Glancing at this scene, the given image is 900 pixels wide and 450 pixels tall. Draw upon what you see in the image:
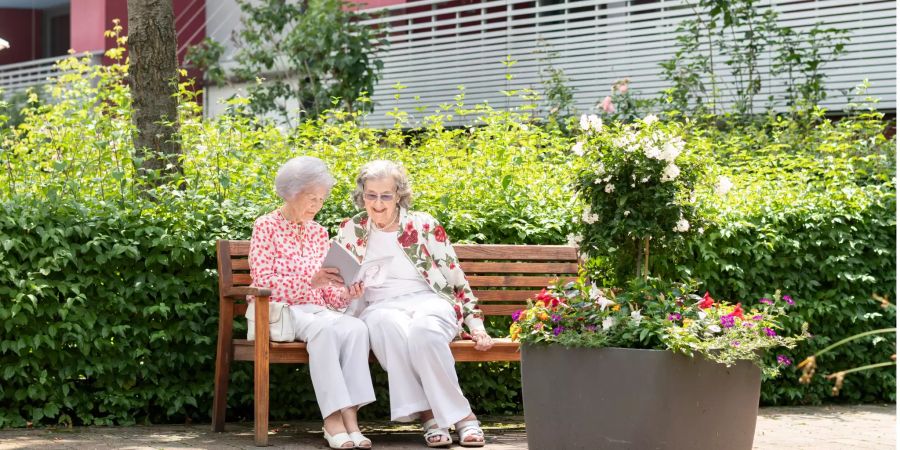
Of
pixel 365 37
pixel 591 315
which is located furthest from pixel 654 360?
pixel 365 37

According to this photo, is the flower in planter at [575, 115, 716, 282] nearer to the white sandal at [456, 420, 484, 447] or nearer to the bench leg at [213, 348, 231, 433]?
the white sandal at [456, 420, 484, 447]

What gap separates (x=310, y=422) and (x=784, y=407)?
2874 millimetres

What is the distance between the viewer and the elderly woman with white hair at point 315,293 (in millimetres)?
5473

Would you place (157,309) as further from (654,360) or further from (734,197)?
(734,197)

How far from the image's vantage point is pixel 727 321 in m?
5.00

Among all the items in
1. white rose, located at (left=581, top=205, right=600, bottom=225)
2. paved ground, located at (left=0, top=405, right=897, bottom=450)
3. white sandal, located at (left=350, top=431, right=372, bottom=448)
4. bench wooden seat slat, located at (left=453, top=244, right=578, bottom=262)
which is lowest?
paved ground, located at (left=0, top=405, right=897, bottom=450)

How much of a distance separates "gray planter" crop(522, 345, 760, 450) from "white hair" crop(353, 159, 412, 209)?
1278 mm

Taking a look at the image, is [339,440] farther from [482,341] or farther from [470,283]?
[470,283]

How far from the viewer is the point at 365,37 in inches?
523

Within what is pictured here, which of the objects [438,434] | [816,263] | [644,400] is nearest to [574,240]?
[438,434]

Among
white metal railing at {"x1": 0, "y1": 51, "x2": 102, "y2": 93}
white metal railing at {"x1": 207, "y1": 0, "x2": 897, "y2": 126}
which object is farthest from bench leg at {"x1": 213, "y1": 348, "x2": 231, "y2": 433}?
white metal railing at {"x1": 0, "y1": 51, "x2": 102, "y2": 93}

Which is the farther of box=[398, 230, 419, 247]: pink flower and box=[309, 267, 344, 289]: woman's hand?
box=[398, 230, 419, 247]: pink flower

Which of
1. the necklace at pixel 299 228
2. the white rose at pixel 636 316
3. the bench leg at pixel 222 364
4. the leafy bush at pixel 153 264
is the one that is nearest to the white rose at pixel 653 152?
the white rose at pixel 636 316

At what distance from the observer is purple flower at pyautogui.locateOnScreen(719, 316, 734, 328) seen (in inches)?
196
